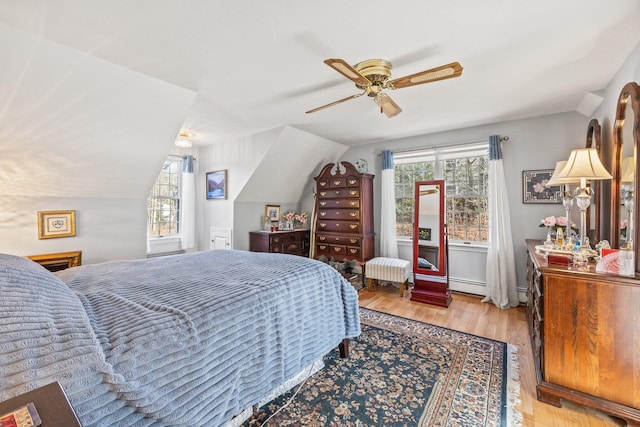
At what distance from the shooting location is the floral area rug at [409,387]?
171 centimetres

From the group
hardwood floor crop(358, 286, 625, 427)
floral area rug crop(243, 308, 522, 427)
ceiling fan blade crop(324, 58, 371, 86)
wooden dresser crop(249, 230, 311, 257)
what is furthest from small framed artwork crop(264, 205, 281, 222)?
ceiling fan blade crop(324, 58, 371, 86)

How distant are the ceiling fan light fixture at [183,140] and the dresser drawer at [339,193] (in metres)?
2.24

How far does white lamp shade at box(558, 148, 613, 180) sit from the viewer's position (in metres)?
2.11

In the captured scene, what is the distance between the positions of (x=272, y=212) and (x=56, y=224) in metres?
2.96

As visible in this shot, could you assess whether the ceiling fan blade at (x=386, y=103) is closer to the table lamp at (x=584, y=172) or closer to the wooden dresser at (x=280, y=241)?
the table lamp at (x=584, y=172)

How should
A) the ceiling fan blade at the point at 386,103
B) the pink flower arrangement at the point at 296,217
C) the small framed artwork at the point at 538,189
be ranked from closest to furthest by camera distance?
the ceiling fan blade at the point at 386,103
the small framed artwork at the point at 538,189
the pink flower arrangement at the point at 296,217

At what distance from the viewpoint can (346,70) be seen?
188 cm

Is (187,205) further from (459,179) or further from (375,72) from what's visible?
(459,179)

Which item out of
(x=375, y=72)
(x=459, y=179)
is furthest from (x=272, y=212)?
(x=375, y=72)

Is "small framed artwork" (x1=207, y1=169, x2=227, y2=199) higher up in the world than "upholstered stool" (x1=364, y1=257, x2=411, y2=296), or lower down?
higher up

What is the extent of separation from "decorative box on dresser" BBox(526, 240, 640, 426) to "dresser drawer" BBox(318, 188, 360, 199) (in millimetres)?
2841

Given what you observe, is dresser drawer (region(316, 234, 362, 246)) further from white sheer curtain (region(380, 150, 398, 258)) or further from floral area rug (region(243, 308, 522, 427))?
floral area rug (region(243, 308, 522, 427))

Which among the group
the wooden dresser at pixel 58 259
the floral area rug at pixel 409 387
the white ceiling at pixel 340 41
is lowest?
the floral area rug at pixel 409 387

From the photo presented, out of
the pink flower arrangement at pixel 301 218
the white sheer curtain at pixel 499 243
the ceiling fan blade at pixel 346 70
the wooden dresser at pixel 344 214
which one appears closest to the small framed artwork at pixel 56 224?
the pink flower arrangement at pixel 301 218
